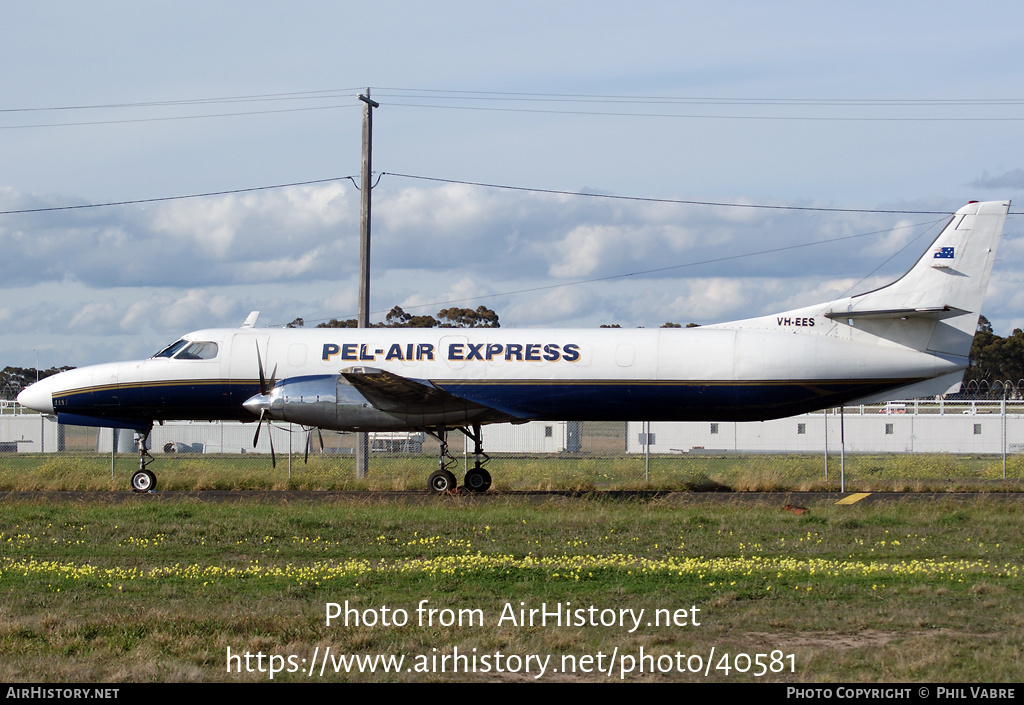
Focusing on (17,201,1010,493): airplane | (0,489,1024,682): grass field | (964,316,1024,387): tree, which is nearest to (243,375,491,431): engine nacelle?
(17,201,1010,493): airplane

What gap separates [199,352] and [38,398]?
13.5 ft

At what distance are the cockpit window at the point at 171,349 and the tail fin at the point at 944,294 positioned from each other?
592 inches

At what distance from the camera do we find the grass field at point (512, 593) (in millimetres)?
7215

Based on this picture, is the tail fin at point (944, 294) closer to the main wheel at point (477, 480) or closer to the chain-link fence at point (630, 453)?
the chain-link fence at point (630, 453)

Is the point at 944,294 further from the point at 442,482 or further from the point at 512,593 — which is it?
the point at 512,593

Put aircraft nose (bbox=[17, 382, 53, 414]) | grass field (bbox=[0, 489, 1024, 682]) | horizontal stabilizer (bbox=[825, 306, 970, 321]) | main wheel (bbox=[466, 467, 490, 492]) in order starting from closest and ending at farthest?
grass field (bbox=[0, 489, 1024, 682])
horizontal stabilizer (bbox=[825, 306, 970, 321])
main wheel (bbox=[466, 467, 490, 492])
aircraft nose (bbox=[17, 382, 53, 414])

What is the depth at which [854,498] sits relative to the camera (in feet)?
67.0

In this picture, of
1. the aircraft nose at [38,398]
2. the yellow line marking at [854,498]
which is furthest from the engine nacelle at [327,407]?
the yellow line marking at [854,498]

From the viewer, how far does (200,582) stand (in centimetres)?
1084

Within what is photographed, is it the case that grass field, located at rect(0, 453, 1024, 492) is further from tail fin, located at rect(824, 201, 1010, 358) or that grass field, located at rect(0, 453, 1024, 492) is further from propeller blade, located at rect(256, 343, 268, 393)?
tail fin, located at rect(824, 201, 1010, 358)

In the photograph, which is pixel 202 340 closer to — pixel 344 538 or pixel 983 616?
pixel 344 538

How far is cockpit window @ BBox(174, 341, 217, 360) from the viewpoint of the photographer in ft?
73.2

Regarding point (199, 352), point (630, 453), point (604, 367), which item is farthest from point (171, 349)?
point (630, 453)

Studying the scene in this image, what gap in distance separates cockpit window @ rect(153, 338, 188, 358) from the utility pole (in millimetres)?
4730
